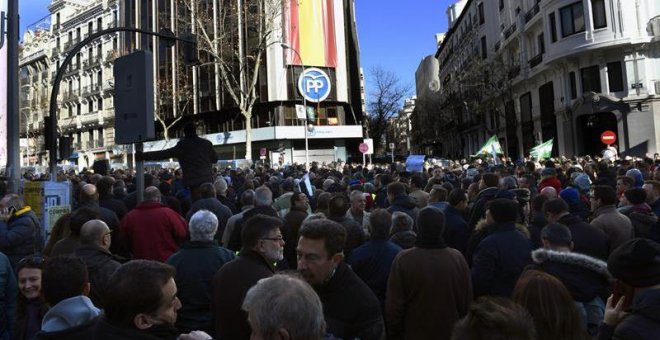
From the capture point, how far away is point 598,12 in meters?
29.9

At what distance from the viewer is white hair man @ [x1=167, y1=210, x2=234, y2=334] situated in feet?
13.6

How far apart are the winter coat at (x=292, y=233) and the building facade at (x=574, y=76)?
28.1 metres

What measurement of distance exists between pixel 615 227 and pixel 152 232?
16.4 feet

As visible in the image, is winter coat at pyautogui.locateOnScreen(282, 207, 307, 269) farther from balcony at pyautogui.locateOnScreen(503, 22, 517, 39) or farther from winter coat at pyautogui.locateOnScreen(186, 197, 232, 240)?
balcony at pyautogui.locateOnScreen(503, 22, 517, 39)

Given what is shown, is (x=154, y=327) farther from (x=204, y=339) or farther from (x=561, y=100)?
(x=561, y=100)

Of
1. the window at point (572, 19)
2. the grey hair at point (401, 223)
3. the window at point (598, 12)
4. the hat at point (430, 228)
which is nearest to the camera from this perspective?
the hat at point (430, 228)

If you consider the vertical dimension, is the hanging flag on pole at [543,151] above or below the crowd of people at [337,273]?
above

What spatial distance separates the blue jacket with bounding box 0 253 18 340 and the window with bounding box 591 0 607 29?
32425mm

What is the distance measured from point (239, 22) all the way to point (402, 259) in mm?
39590

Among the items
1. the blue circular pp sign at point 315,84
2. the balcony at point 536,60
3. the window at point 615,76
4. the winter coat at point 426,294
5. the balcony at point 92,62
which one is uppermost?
the balcony at point 92,62

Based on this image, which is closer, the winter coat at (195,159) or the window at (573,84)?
the winter coat at (195,159)

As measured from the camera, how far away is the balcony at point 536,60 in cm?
3625

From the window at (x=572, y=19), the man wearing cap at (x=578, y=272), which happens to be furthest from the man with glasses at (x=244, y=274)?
the window at (x=572, y=19)

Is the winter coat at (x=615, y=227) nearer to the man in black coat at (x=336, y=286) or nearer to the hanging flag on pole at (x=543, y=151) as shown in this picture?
the man in black coat at (x=336, y=286)
